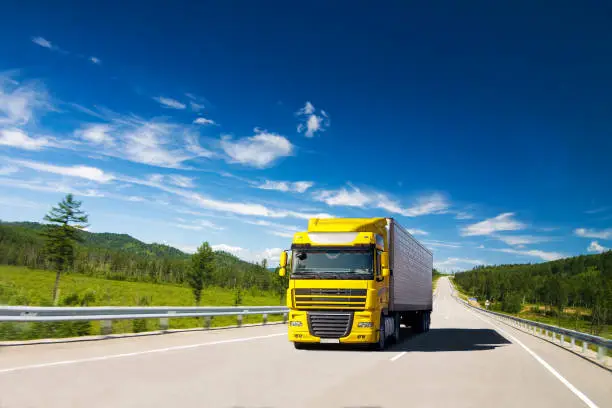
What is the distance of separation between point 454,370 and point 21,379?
8316 millimetres

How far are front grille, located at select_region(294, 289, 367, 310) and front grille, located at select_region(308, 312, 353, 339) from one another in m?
0.21

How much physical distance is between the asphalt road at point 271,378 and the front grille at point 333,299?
126 cm

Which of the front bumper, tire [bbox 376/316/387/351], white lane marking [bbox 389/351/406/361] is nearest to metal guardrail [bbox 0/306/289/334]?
the front bumper

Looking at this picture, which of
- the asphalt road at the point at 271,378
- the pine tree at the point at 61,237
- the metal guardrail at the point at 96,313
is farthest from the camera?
the pine tree at the point at 61,237

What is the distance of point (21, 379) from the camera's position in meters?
8.03

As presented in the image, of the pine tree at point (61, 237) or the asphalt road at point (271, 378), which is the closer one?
the asphalt road at point (271, 378)

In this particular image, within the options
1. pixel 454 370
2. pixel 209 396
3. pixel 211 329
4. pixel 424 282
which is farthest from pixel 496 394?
pixel 424 282

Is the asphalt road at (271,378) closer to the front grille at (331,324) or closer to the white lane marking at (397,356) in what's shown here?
the white lane marking at (397,356)

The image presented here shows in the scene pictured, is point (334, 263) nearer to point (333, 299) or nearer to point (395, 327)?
point (333, 299)

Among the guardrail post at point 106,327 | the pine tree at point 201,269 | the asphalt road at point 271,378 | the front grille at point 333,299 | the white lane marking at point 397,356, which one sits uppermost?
the pine tree at point 201,269

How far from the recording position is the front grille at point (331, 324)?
14688 mm

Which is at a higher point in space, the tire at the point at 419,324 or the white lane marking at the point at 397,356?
the tire at the point at 419,324

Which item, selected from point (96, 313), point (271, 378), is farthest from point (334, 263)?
point (96, 313)

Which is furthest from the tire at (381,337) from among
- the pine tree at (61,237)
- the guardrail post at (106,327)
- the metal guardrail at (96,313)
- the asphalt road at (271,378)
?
the pine tree at (61,237)
